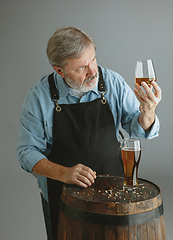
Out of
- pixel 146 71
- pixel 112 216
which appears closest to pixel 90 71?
pixel 146 71

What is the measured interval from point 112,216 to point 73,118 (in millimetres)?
772

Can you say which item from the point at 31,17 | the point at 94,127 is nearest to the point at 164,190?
the point at 94,127

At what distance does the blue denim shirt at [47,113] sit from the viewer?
1.93 metres

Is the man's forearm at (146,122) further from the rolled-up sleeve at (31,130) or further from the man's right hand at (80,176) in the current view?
A: the rolled-up sleeve at (31,130)

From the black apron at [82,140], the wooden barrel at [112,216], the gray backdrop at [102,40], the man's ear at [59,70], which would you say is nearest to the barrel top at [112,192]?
the wooden barrel at [112,216]

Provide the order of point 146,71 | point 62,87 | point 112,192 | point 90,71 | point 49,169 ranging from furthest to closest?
point 62,87 → point 90,71 → point 49,169 → point 146,71 → point 112,192

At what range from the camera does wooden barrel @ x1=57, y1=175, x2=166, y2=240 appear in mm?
1359

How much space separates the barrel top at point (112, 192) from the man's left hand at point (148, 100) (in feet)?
Result: 1.23

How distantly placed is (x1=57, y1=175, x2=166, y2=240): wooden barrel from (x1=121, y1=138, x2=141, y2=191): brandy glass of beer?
2.5 inches

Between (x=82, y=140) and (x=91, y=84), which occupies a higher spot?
(x=91, y=84)

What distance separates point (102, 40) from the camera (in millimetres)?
3891

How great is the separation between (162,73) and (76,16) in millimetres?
1264

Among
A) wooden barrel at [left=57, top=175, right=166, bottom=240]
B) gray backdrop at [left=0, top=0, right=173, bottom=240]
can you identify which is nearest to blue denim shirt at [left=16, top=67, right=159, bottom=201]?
wooden barrel at [left=57, top=175, right=166, bottom=240]

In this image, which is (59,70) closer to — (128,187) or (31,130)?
(31,130)
